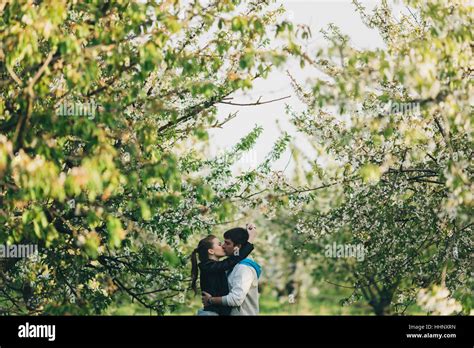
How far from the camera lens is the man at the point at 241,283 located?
913 centimetres

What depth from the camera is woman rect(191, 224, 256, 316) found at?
372 inches

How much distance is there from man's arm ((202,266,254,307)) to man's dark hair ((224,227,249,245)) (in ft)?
1.96

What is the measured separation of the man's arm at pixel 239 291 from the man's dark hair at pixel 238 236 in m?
0.60

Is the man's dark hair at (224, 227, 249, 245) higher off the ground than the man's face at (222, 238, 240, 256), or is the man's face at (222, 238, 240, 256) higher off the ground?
the man's dark hair at (224, 227, 249, 245)

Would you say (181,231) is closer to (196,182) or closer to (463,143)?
(196,182)

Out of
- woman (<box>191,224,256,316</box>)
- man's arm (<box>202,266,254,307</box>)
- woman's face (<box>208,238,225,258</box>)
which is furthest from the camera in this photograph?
woman's face (<box>208,238,225,258</box>)

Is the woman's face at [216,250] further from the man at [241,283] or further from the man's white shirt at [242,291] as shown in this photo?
the man's white shirt at [242,291]

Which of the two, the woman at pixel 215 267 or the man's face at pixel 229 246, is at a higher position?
the man's face at pixel 229 246

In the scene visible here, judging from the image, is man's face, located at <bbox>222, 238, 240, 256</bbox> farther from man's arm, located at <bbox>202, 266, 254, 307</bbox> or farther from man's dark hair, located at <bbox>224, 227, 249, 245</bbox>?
man's arm, located at <bbox>202, 266, 254, 307</bbox>

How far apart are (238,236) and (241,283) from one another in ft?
2.87

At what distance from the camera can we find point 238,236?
9875 mm

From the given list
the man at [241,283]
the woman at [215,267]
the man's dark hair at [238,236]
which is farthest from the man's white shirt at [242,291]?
the man's dark hair at [238,236]

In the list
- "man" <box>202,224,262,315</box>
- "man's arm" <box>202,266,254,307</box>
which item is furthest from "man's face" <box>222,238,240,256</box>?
"man's arm" <box>202,266,254,307</box>
